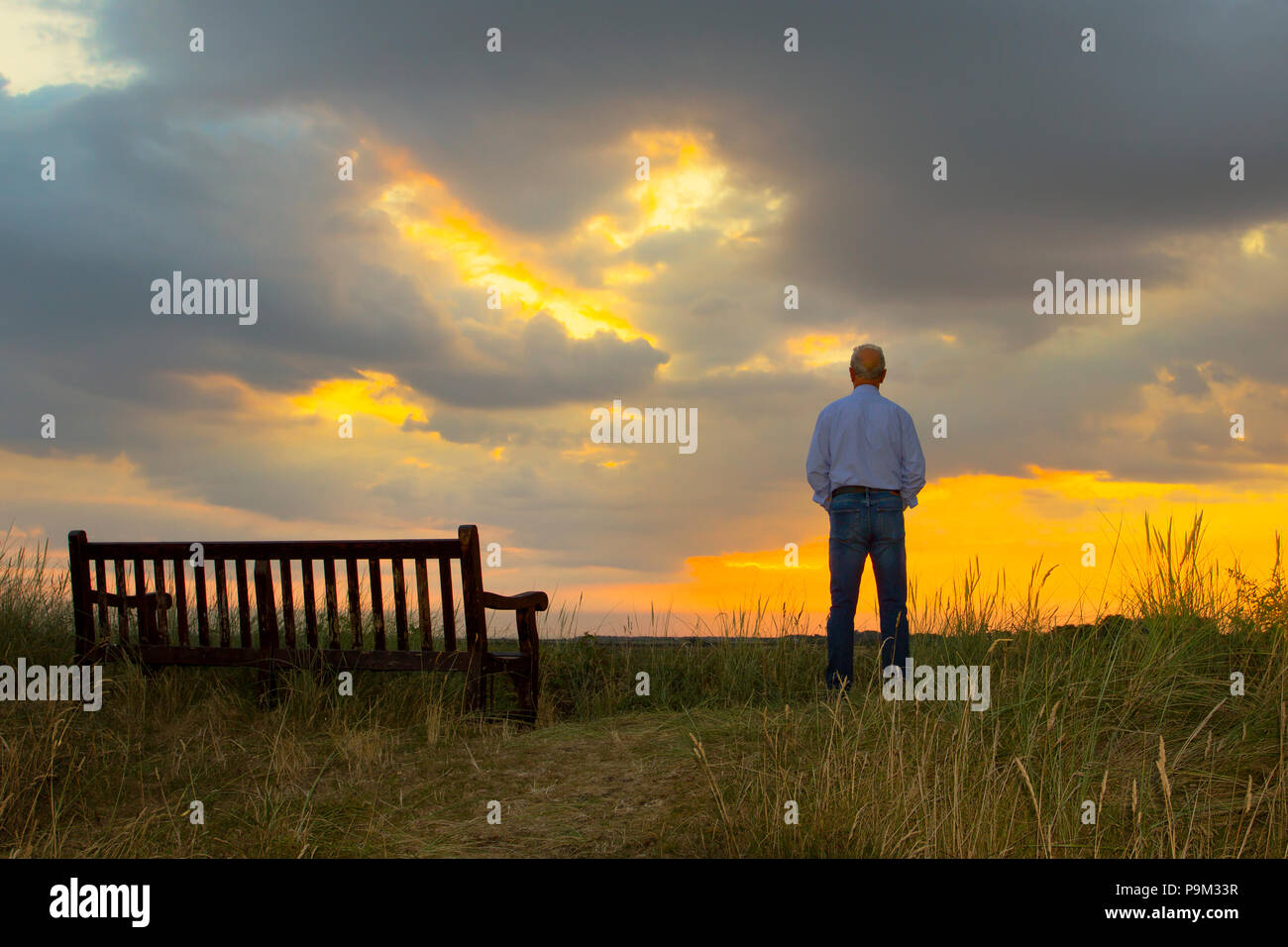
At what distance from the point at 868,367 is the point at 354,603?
468cm

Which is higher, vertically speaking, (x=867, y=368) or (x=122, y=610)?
(x=867, y=368)

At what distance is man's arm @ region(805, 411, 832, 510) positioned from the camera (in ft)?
25.2

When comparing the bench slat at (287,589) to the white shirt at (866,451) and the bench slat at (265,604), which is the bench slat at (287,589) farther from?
the white shirt at (866,451)

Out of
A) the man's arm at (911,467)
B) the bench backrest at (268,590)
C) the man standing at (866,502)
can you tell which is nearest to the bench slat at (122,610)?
the bench backrest at (268,590)

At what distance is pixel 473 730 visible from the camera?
7.70 m

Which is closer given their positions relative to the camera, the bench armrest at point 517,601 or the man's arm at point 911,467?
the man's arm at point 911,467

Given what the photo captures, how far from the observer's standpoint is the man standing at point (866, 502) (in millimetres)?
7434

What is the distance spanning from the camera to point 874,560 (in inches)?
296

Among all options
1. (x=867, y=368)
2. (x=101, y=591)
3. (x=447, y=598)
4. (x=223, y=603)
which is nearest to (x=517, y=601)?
(x=447, y=598)

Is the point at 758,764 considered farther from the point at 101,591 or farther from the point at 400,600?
the point at 101,591

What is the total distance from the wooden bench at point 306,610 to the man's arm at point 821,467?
2594mm

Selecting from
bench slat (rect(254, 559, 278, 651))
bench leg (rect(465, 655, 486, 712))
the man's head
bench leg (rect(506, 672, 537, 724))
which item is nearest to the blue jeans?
the man's head
